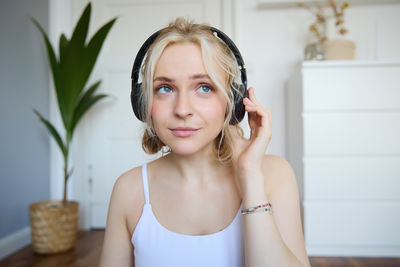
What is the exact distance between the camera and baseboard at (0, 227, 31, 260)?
2203mm

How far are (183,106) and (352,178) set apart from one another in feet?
6.02

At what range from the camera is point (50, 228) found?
226cm

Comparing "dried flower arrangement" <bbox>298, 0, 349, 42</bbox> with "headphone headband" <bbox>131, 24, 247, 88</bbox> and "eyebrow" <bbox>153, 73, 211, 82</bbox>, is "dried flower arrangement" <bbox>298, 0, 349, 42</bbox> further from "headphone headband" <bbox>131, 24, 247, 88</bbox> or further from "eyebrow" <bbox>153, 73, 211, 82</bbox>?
"eyebrow" <bbox>153, 73, 211, 82</bbox>

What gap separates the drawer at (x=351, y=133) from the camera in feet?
6.93

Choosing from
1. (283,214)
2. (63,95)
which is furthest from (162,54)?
(63,95)

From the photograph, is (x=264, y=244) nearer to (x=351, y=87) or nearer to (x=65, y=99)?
(x=351, y=87)

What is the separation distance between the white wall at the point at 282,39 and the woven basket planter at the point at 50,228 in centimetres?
187

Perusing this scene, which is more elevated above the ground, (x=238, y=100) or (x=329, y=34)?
(x=329, y=34)

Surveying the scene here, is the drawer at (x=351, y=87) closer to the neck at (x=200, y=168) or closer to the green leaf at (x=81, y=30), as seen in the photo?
the neck at (x=200, y=168)

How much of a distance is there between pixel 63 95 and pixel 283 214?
2166 mm

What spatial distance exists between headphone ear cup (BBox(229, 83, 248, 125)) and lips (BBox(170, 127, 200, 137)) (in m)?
0.16

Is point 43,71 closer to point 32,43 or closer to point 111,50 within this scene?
point 32,43

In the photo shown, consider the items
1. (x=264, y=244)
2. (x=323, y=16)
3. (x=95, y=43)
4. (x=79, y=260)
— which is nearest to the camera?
(x=264, y=244)

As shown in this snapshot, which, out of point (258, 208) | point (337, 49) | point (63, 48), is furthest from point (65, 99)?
point (337, 49)
